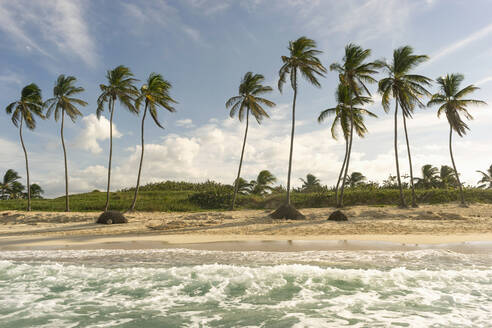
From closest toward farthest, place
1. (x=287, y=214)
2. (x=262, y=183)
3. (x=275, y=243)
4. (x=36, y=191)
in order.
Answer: (x=275, y=243) → (x=287, y=214) → (x=262, y=183) → (x=36, y=191)

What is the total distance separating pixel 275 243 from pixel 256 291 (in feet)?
16.5

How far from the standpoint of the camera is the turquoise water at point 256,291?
403 centimetres

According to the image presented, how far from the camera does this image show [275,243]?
→ 397 inches

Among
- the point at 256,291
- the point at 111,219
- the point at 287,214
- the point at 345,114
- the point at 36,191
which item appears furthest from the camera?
the point at 36,191

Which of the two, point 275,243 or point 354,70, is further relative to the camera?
point 354,70

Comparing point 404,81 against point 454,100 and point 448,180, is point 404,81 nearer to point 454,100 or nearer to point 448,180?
point 454,100

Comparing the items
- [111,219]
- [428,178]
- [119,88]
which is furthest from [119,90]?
[428,178]

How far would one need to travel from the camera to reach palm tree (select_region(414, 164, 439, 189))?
3625 centimetres

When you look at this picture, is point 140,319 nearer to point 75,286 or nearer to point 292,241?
point 75,286

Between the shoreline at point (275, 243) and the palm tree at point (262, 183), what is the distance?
2235 cm

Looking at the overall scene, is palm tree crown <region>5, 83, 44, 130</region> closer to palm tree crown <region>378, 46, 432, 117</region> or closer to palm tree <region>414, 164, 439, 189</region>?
palm tree crown <region>378, 46, 432, 117</region>

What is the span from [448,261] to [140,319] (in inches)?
265

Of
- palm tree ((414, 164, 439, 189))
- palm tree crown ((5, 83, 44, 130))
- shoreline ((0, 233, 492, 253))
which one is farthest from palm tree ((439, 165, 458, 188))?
palm tree crown ((5, 83, 44, 130))

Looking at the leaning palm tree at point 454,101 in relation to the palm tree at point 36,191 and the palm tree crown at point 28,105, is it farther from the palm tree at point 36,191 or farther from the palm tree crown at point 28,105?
the palm tree at point 36,191
